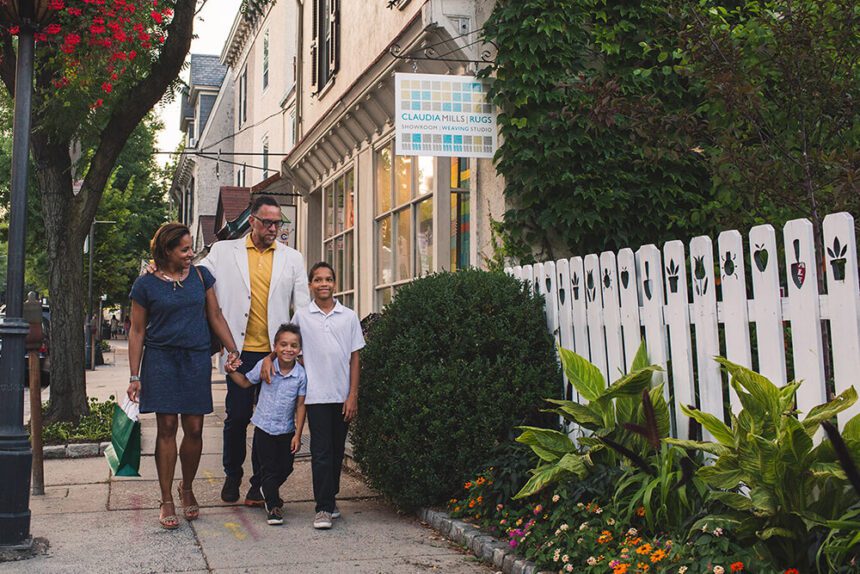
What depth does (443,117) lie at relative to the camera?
7840 mm

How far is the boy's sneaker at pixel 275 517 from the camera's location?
582cm

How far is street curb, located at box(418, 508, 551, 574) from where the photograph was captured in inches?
183

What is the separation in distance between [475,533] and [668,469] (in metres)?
1.26

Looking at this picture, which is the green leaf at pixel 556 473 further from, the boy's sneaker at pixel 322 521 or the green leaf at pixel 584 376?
the boy's sneaker at pixel 322 521

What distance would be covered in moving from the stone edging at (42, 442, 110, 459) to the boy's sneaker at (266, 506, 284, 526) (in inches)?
146

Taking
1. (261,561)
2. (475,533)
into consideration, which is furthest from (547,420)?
(261,561)

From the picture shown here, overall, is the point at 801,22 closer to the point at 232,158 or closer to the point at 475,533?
the point at 475,533

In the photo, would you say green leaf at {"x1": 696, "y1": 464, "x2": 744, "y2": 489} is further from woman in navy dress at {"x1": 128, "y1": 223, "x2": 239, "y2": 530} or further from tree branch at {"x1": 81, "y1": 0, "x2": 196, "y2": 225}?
tree branch at {"x1": 81, "y1": 0, "x2": 196, "y2": 225}

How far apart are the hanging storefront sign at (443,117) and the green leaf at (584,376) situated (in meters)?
3.06

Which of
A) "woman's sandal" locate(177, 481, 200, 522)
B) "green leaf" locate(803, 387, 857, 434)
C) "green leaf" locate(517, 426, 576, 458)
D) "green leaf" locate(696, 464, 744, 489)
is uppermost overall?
"green leaf" locate(803, 387, 857, 434)

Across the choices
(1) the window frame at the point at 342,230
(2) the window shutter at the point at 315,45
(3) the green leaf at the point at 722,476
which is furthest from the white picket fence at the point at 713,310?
(2) the window shutter at the point at 315,45

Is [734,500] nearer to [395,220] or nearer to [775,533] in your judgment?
[775,533]

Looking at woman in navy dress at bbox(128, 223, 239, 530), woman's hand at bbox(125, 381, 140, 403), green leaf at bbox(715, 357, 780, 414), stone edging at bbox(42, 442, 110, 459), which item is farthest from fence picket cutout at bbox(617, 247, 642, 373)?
stone edging at bbox(42, 442, 110, 459)

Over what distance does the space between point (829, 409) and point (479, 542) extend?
6.94ft
